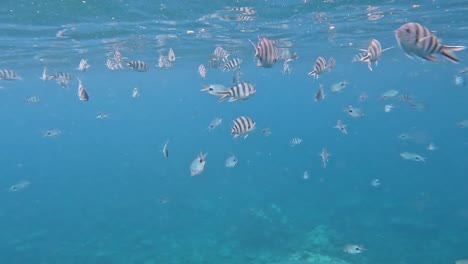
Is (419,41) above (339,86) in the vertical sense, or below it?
above

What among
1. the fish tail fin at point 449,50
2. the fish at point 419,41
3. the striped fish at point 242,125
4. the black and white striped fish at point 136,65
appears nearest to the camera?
the fish tail fin at point 449,50

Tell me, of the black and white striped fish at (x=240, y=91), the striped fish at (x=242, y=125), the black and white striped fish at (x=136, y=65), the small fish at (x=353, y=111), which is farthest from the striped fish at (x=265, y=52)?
the small fish at (x=353, y=111)

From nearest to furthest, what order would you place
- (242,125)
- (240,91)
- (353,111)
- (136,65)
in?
(240,91) → (242,125) → (136,65) → (353,111)

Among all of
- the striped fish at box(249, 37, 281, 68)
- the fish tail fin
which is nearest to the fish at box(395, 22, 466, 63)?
the fish tail fin

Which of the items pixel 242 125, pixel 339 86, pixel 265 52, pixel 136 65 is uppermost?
pixel 265 52

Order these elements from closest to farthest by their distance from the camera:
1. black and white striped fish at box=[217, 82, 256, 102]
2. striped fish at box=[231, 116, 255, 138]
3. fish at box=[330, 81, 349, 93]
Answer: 1. black and white striped fish at box=[217, 82, 256, 102]
2. striped fish at box=[231, 116, 255, 138]
3. fish at box=[330, 81, 349, 93]

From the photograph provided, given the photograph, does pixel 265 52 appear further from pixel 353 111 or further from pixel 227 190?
pixel 227 190

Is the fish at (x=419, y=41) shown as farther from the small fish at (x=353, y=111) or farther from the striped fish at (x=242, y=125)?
the small fish at (x=353, y=111)

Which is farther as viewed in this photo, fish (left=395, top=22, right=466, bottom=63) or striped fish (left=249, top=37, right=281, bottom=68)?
striped fish (left=249, top=37, right=281, bottom=68)

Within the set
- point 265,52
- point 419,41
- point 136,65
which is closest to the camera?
Result: point 419,41

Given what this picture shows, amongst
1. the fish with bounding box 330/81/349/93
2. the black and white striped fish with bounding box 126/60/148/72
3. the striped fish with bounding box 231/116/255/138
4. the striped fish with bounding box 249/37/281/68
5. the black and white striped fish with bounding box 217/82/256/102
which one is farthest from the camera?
the fish with bounding box 330/81/349/93

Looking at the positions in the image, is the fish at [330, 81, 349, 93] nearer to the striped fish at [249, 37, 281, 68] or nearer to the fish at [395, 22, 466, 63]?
the striped fish at [249, 37, 281, 68]

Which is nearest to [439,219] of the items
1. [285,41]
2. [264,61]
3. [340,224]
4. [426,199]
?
[426,199]

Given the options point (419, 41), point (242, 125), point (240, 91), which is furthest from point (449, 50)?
point (242, 125)
